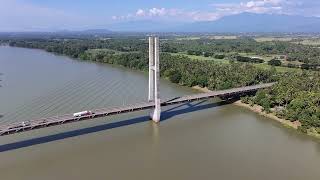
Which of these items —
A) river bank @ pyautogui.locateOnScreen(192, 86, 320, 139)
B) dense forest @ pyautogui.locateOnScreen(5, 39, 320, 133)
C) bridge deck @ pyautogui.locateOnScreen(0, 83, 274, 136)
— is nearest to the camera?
bridge deck @ pyautogui.locateOnScreen(0, 83, 274, 136)

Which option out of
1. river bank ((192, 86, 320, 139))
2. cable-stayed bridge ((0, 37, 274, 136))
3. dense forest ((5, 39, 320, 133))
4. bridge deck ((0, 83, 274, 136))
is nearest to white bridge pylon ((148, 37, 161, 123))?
cable-stayed bridge ((0, 37, 274, 136))

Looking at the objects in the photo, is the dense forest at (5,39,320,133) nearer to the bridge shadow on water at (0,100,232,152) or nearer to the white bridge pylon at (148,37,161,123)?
the bridge shadow on water at (0,100,232,152)

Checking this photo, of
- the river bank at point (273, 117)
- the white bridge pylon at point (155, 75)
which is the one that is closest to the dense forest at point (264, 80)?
the river bank at point (273, 117)

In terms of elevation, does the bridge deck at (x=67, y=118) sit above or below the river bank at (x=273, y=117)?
above

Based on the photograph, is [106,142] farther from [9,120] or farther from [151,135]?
[9,120]

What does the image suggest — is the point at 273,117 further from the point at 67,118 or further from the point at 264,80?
the point at 67,118

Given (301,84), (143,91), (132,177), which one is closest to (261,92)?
(301,84)

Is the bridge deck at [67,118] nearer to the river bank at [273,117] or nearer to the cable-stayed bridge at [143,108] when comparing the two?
the cable-stayed bridge at [143,108]

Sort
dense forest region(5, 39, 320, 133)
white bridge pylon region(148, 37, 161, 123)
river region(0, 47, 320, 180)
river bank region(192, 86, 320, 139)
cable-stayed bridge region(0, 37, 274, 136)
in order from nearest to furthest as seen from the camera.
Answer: river region(0, 47, 320, 180) → cable-stayed bridge region(0, 37, 274, 136) → river bank region(192, 86, 320, 139) → white bridge pylon region(148, 37, 161, 123) → dense forest region(5, 39, 320, 133)

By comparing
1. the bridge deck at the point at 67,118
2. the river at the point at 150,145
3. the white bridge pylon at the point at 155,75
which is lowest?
the river at the point at 150,145

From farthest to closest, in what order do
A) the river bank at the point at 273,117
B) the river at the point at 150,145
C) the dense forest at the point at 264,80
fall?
the dense forest at the point at 264,80, the river bank at the point at 273,117, the river at the point at 150,145
